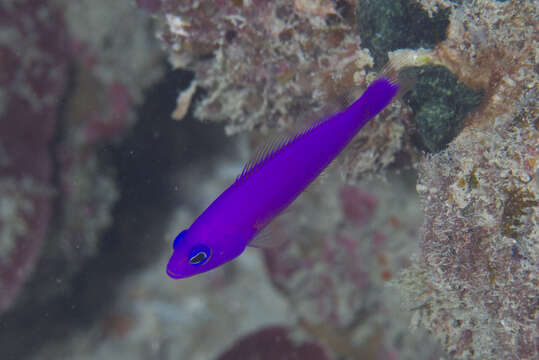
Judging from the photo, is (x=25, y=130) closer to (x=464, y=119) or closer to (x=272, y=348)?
(x=272, y=348)

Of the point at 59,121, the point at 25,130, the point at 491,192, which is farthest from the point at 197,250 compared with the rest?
the point at 59,121

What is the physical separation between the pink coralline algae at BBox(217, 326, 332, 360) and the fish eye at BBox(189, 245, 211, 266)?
3.29 m

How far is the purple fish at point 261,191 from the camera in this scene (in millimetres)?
1737

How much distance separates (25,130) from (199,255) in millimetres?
3617

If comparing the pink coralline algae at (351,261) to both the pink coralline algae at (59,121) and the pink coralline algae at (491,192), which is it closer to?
the pink coralline algae at (491,192)

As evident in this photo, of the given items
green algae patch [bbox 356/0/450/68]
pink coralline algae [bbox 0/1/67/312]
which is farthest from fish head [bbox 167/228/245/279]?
pink coralline algae [bbox 0/1/67/312]

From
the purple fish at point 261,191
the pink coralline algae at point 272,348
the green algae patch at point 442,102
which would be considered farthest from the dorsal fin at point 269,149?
the pink coralline algae at point 272,348

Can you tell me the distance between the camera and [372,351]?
4836mm

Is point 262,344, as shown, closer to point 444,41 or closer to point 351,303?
point 351,303

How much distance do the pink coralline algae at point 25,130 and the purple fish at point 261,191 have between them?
11.1ft

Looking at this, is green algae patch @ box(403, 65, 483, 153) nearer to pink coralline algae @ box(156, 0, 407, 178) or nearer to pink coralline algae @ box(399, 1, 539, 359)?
pink coralline algae @ box(399, 1, 539, 359)

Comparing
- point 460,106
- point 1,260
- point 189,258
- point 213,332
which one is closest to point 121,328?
point 213,332

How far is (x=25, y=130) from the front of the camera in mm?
4293

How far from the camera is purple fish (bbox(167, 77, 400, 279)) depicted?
1737mm
